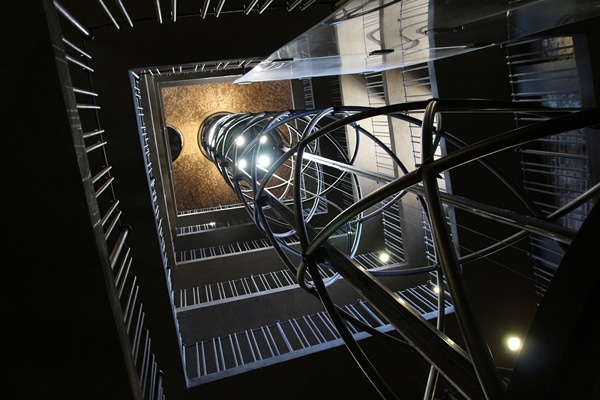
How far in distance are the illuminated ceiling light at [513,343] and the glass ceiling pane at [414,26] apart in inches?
84.7

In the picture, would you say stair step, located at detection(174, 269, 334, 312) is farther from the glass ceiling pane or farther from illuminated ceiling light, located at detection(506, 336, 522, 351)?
the glass ceiling pane

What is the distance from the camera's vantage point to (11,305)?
1149mm

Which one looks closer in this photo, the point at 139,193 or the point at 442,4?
the point at 442,4

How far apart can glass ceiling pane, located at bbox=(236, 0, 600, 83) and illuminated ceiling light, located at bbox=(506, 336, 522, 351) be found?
2.15 meters

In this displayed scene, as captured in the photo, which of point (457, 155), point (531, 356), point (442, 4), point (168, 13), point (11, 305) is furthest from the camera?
point (168, 13)

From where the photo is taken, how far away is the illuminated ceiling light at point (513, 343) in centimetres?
314

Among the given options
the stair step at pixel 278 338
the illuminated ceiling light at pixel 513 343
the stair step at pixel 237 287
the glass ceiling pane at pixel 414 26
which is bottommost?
the illuminated ceiling light at pixel 513 343

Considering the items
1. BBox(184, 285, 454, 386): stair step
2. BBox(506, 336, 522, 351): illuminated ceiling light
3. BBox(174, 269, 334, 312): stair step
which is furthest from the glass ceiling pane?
BBox(174, 269, 334, 312): stair step

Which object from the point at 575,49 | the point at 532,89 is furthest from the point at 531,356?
the point at 532,89

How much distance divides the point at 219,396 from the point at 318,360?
0.58 meters

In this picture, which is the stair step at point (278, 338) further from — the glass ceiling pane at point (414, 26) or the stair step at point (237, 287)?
the glass ceiling pane at point (414, 26)

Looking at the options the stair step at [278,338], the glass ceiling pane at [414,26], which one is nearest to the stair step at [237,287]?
the stair step at [278,338]

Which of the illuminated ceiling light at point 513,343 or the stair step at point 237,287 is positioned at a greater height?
the stair step at point 237,287

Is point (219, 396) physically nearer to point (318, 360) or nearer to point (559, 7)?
point (318, 360)
